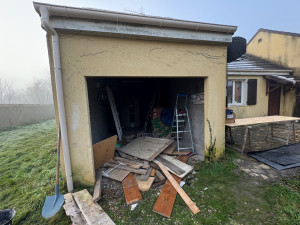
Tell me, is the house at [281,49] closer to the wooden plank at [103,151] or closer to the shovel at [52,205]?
the wooden plank at [103,151]

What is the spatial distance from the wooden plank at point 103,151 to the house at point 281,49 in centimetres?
1123

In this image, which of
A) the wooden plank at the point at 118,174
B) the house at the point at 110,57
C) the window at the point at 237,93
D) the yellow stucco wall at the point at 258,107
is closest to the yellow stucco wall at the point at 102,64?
the house at the point at 110,57

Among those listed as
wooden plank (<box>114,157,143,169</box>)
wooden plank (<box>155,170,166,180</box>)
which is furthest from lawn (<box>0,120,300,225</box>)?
wooden plank (<box>114,157,143,169</box>)

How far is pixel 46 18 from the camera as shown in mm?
2287

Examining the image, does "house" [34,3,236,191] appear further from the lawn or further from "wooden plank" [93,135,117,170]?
the lawn

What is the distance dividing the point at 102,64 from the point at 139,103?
511 cm

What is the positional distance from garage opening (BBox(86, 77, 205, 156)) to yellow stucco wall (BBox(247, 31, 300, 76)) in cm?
921

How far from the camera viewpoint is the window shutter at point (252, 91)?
8.57 m

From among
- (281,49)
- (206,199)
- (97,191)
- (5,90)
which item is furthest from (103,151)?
(5,90)

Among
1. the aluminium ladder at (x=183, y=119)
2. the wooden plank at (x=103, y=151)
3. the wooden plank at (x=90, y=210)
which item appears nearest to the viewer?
the wooden plank at (x=90, y=210)

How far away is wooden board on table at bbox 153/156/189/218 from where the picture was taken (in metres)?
2.30

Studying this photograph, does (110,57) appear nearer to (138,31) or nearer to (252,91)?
(138,31)

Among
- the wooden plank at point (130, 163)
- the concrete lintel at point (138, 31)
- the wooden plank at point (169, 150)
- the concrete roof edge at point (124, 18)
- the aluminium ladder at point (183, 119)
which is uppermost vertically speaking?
the concrete roof edge at point (124, 18)

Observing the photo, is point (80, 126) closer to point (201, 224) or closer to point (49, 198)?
point (49, 198)
